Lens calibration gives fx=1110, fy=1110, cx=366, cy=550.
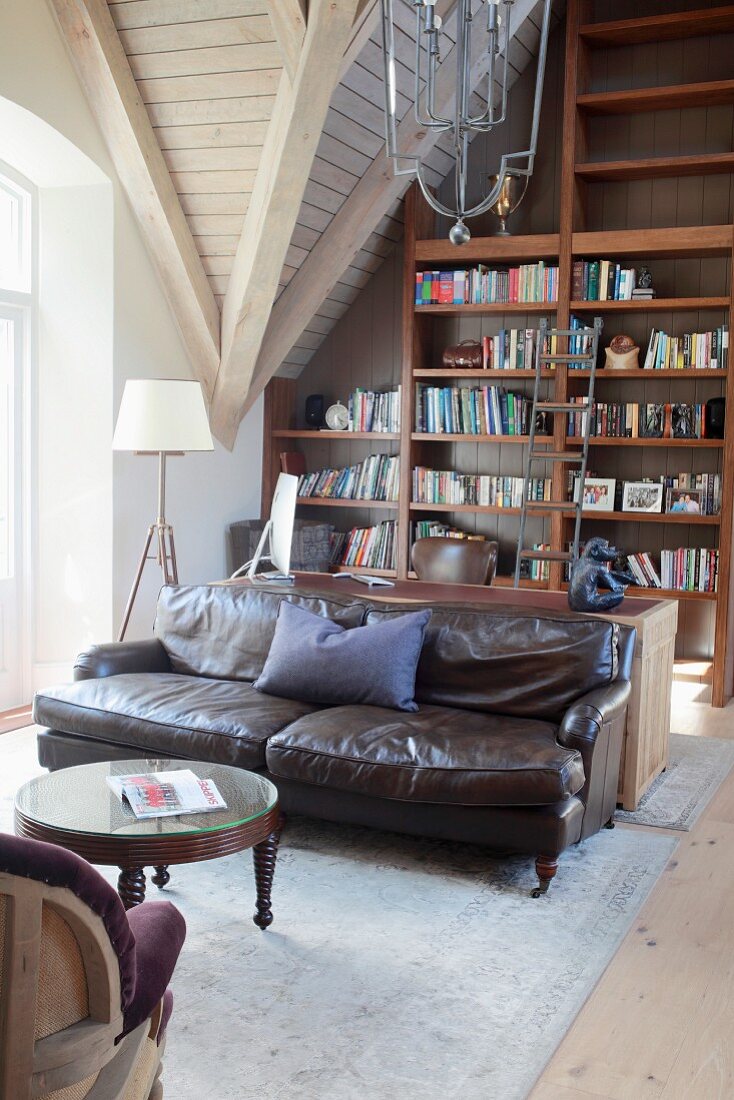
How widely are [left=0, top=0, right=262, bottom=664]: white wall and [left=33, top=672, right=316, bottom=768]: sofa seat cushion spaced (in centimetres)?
152

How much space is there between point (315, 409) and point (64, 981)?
5709mm

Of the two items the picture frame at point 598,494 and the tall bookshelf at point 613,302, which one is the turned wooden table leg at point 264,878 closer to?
the tall bookshelf at point 613,302

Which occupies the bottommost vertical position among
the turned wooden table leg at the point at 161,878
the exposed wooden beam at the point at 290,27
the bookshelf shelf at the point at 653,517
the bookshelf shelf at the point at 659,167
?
the turned wooden table leg at the point at 161,878

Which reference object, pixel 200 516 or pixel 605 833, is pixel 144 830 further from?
pixel 200 516

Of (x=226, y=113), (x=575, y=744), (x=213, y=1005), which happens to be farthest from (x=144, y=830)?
(x=226, y=113)

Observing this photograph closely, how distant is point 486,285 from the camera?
249 inches

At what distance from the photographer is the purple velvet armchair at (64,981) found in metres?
1.31

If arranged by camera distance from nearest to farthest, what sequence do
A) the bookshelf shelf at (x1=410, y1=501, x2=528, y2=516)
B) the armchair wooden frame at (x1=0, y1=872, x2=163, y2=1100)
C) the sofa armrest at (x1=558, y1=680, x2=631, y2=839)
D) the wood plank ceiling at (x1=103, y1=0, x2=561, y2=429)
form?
the armchair wooden frame at (x1=0, y1=872, x2=163, y2=1100) < the sofa armrest at (x1=558, y1=680, x2=631, y2=839) < the wood plank ceiling at (x1=103, y1=0, x2=561, y2=429) < the bookshelf shelf at (x1=410, y1=501, x2=528, y2=516)

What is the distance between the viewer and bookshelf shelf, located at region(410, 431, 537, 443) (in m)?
6.24

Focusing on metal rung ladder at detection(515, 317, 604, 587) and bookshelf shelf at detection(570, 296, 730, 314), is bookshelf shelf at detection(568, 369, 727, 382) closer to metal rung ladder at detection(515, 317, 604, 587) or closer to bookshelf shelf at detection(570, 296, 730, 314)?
metal rung ladder at detection(515, 317, 604, 587)

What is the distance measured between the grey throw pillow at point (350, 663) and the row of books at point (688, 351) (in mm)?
2821

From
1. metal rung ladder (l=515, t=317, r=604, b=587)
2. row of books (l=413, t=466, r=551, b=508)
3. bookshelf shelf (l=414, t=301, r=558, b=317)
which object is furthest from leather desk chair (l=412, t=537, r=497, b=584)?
bookshelf shelf (l=414, t=301, r=558, b=317)

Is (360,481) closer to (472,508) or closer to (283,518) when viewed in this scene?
(472,508)

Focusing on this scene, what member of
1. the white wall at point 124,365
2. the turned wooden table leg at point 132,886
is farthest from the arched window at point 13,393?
the turned wooden table leg at point 132,886
